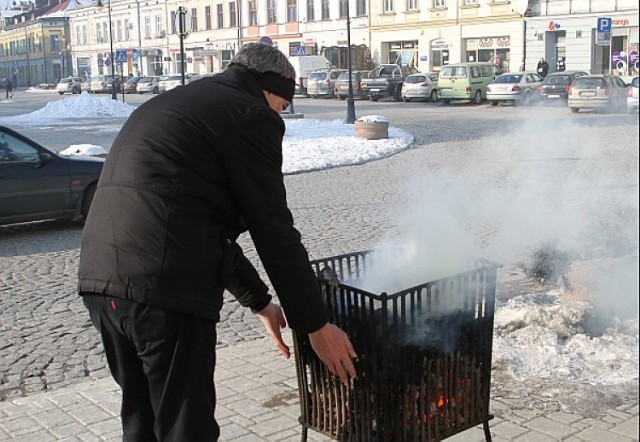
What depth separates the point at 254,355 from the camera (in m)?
5.33

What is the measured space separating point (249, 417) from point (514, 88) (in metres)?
29.6

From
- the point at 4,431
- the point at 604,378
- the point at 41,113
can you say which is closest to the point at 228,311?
the point at 4,431

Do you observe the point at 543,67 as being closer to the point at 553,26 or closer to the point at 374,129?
the point at 553,26

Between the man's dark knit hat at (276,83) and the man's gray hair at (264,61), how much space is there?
11 mm

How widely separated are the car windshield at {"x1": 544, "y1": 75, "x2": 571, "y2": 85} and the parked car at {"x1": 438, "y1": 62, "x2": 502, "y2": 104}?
4331 millimetres

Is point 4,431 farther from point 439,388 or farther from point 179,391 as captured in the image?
point 439,388

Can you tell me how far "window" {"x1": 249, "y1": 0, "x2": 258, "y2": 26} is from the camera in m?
62.7

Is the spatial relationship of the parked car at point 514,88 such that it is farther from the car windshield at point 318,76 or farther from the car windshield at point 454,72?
the car windshield at point 318,76

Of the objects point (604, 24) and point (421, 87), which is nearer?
point (604, 24)

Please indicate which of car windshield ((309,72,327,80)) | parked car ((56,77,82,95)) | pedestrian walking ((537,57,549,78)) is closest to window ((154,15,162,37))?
parked car ((56,77,82,95))

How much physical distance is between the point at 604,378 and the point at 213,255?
278 centimetres

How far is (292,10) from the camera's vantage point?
5888 centimetres

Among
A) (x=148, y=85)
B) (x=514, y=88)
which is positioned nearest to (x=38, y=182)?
(x=514, y=88)

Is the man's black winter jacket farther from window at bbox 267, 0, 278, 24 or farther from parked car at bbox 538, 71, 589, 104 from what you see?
window at bbox 267, 0, 278, 24
